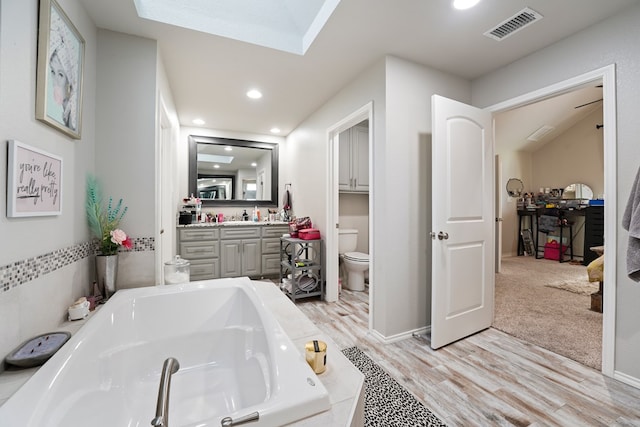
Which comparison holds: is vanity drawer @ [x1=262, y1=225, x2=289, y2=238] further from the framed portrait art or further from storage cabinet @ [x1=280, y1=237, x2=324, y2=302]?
the framed portrait art

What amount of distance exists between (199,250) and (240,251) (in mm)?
523

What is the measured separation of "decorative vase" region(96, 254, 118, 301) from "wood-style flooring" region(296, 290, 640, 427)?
165 cm

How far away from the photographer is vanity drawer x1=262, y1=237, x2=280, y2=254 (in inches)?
148

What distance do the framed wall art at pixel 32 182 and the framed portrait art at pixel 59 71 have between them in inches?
7.2

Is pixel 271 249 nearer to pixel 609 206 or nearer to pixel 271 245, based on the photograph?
pixel 271 245

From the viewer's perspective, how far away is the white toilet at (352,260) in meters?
3.23

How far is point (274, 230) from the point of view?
3832 millimetres

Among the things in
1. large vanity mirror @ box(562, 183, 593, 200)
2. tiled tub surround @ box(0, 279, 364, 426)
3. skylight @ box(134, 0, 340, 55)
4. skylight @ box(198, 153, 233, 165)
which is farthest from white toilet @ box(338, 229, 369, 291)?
large vanity mirror @ box(562, 183, 593, 200)

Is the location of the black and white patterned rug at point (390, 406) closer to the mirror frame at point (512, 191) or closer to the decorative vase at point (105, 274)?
the decorative vase at point (105, 274)

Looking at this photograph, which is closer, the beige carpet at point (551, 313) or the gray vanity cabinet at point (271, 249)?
the beige carpet at point (551, 313)

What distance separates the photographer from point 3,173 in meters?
0.96

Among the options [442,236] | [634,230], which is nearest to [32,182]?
[442,236]

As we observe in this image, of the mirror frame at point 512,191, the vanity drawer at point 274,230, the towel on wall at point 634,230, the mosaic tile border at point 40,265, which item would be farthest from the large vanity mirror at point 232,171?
the mirror frame at point 512,191

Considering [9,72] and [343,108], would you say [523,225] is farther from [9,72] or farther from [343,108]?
[9,72]
